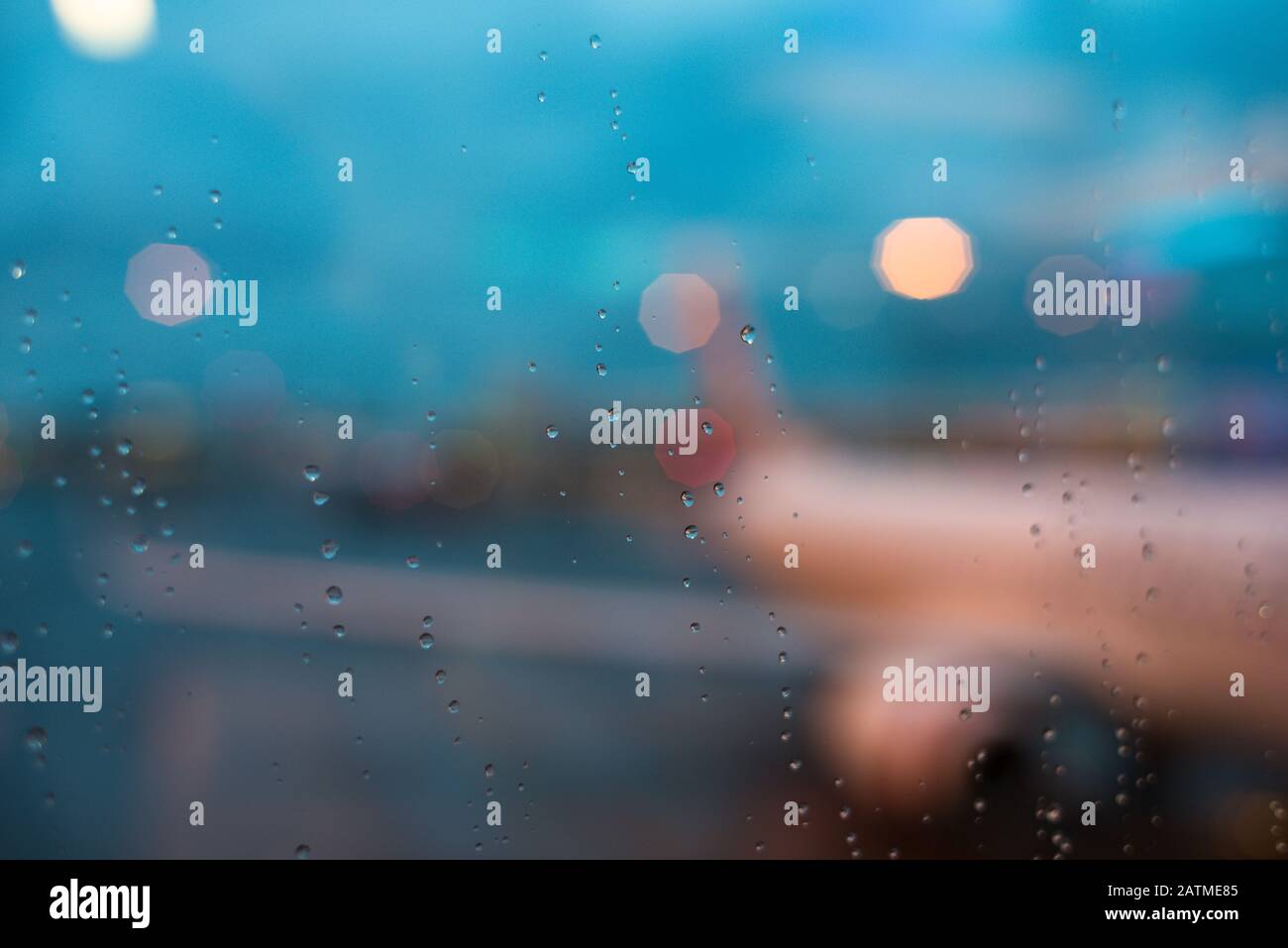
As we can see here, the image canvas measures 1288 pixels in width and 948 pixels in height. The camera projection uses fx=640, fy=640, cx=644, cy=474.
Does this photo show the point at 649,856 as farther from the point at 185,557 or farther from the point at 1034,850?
the point at 185,557

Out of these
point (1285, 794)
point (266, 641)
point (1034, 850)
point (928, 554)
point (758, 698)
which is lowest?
point (1034, 850)

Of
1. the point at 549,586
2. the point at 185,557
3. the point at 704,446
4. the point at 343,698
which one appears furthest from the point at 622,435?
the point at 185,557

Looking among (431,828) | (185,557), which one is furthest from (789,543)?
(185,557)

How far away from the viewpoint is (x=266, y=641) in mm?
1312

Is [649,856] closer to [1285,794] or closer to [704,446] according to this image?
[704,446]

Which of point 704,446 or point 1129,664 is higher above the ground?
point 704,446

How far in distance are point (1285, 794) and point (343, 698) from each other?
189 centimetres

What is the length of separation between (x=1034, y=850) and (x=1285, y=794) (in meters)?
0.50

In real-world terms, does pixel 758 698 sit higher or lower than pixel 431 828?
higher

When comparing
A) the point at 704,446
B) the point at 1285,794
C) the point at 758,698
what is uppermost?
the point at 704,446

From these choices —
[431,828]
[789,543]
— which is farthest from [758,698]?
[431,828]

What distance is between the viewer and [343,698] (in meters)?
1.30
